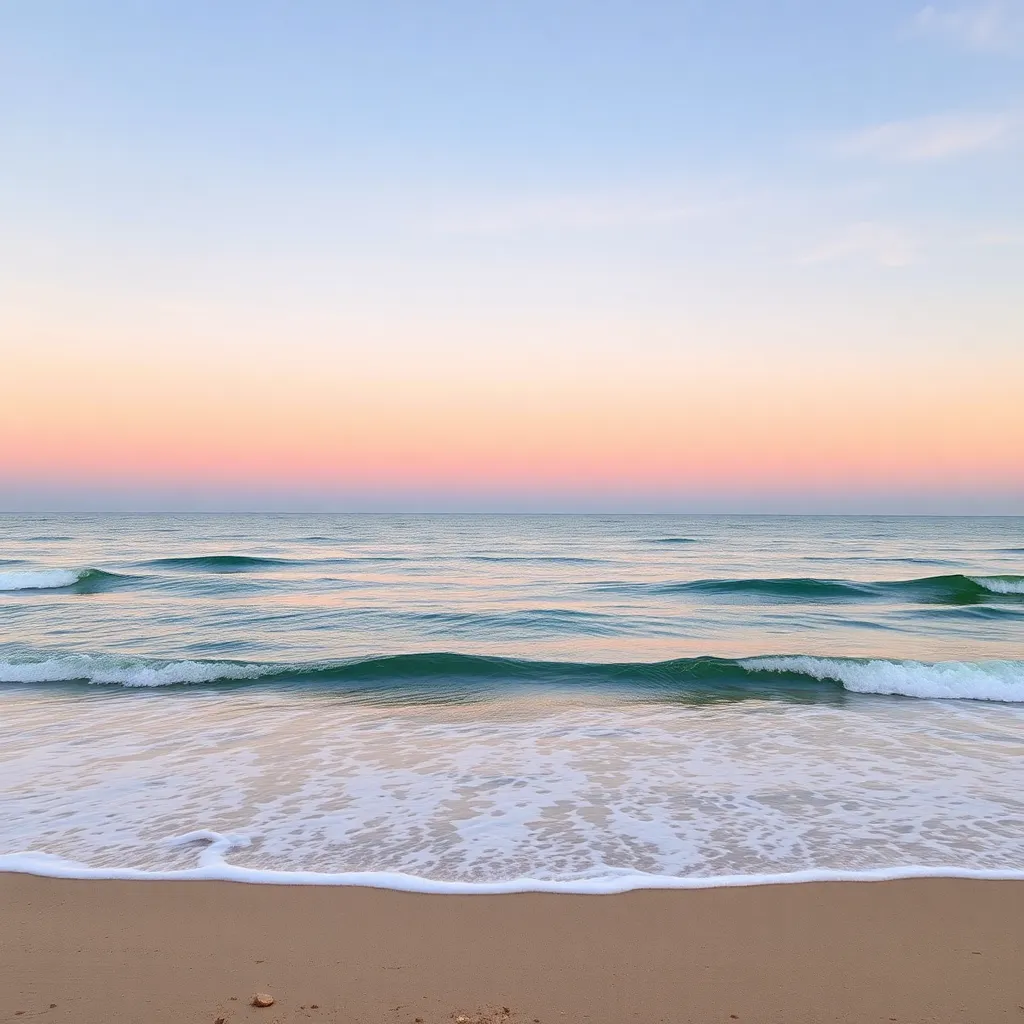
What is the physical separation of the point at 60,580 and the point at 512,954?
27.2 meters

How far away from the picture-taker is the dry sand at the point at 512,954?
3408mm

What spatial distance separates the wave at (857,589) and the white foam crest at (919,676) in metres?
11.0

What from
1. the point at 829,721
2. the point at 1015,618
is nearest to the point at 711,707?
the point at 829,721

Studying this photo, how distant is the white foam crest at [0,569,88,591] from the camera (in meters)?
25.8

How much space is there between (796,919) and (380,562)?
31.2 meters

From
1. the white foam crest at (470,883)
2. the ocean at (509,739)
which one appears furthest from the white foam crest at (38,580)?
the white foam crest at (470,883)

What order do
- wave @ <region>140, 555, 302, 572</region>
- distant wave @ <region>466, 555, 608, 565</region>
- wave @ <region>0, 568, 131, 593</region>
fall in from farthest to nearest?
1. distant wave @ <region>466, 555, 608, 565</region>
2. wave @ <region>140, 555, 302, 572</region>
3. wave @ <region>0, 568, 131, 593</region>

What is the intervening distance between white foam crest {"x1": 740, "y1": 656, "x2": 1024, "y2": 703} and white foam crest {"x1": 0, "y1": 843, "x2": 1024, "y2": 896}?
282 inches

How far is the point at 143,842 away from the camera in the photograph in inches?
215

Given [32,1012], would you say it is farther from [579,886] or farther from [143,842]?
[579,886]

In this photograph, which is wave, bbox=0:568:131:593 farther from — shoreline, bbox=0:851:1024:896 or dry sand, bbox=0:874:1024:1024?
dry sand, bbox=0:874:1024:1024

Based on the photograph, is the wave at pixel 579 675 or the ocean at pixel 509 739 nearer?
the ocean at pixel 509 739

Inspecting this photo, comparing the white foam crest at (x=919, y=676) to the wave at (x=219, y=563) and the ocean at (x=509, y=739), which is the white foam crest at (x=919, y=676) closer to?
the ocean at (x=509, y=739)

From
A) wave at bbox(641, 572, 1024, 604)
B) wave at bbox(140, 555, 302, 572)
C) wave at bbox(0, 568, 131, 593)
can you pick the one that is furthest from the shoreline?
wave at bbox(140, 555, 302, 572)
